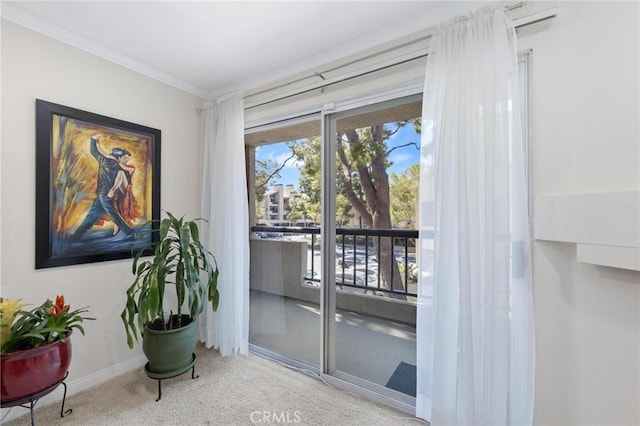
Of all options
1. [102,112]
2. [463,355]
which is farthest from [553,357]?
[102,112]

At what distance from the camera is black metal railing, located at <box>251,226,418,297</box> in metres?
1.96

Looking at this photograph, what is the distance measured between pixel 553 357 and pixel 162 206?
2916mm

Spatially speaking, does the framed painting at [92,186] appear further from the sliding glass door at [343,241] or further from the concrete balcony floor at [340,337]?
the concrete balcony floor at [340,337]

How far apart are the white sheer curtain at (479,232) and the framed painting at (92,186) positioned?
224 centimetres

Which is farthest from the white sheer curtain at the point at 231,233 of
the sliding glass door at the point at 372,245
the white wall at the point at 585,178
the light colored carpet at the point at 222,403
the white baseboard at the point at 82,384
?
the white wall at the point at 585,178

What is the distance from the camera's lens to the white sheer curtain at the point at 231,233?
245 cm

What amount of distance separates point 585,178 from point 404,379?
163cm

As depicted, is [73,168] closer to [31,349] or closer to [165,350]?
[31,349]

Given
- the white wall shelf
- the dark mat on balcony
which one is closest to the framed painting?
the dark mat on balcony

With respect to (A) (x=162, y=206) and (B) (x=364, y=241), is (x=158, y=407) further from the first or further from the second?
(B) (x=364, y=241)

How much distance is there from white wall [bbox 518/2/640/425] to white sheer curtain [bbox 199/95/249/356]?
206 centimetres

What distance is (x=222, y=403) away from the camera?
1.86 m

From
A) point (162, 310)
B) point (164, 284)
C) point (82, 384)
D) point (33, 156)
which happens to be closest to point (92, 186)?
point (33, 156)

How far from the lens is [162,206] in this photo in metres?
2.48
